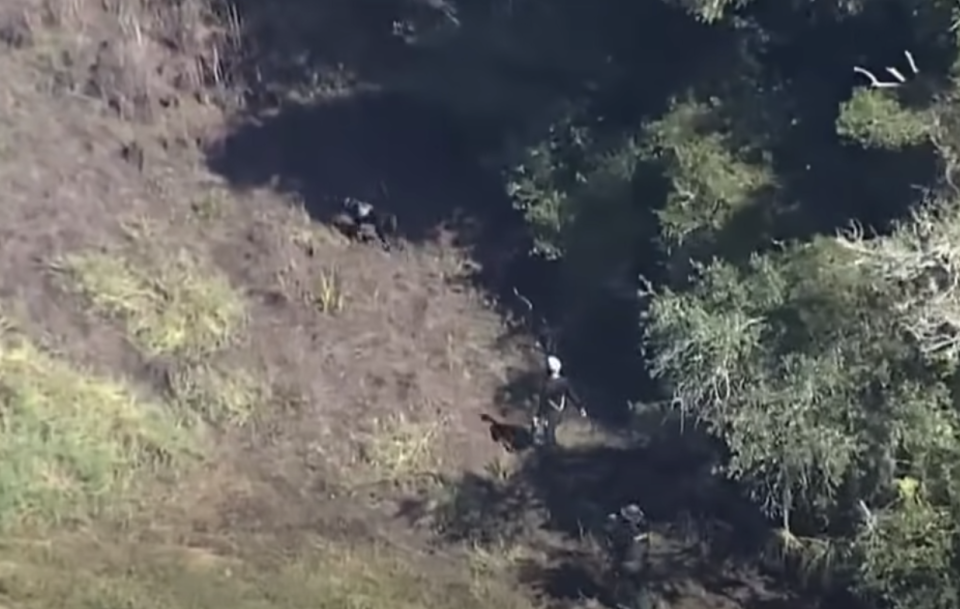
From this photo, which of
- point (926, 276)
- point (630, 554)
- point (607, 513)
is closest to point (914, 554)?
point (926, 276)

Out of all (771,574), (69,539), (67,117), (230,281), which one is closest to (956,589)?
(771,574)

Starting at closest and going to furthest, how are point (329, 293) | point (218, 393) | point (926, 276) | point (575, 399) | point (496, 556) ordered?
point (926, 276)
point (496, 556)
point (218, 393)
point (575, 399)
point (329, 293)

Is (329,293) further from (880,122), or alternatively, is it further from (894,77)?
(880,122)

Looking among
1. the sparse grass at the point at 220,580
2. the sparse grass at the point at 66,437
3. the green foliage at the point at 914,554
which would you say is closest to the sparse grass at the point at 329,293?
the sparse grass at the point at 66,437

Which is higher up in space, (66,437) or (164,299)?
(164,299)

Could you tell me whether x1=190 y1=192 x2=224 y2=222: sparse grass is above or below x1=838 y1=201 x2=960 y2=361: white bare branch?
above

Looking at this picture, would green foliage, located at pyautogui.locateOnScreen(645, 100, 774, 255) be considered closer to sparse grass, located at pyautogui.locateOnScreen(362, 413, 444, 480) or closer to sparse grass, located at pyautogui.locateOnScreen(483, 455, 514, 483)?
sparse grass, located at pyautogui.locateOnScreen(483, 455, 514, 483)

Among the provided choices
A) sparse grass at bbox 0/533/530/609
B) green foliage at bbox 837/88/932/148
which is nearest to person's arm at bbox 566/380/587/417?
sparse grass at bbox 0/533/530/609
